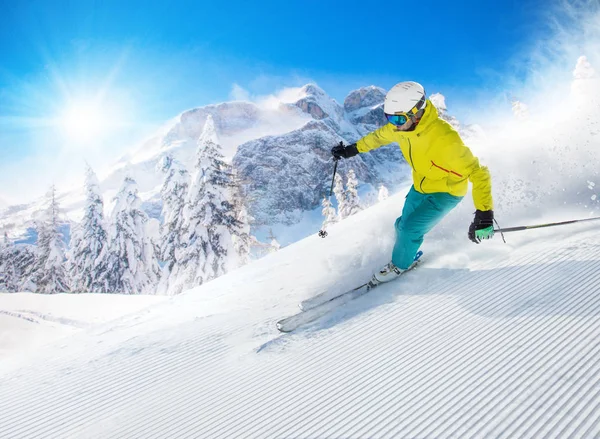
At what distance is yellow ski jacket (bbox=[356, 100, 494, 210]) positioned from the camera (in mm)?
3441

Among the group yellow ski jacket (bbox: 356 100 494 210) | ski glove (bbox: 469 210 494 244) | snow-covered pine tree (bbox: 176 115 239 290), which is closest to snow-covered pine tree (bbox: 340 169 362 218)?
snow-covered pine tree (bbox: 176 115 239 290)

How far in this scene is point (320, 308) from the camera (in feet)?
11.5

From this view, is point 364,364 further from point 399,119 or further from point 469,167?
point 399,119

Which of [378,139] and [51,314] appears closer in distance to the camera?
[378,139]

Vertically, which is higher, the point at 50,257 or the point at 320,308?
the point at 50,257

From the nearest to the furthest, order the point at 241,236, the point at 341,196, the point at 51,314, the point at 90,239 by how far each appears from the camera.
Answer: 1. the point at 51,314
2. the point at 241,236
3. the point at 90,239
4. the point at 341,196

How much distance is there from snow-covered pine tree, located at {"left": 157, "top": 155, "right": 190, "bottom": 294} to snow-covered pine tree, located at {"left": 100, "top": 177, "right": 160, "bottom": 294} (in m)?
4.37

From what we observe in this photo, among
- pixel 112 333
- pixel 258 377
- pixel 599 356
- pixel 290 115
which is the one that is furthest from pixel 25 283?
pixel 290 115

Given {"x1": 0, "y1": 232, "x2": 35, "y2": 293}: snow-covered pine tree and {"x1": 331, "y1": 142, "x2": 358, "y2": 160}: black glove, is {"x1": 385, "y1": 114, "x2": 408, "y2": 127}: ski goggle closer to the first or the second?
{"x1": 331, "y1": 142, "x2": 358, "y2": 160}: black glove

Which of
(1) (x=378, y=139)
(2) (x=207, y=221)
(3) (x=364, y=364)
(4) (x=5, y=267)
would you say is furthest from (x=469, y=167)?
(4) (x=5, y=267)

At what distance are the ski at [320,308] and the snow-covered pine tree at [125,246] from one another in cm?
2274

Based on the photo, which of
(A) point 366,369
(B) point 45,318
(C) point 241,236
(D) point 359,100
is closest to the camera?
(A) point 366,369

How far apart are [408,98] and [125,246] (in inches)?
945

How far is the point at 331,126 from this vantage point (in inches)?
6280
